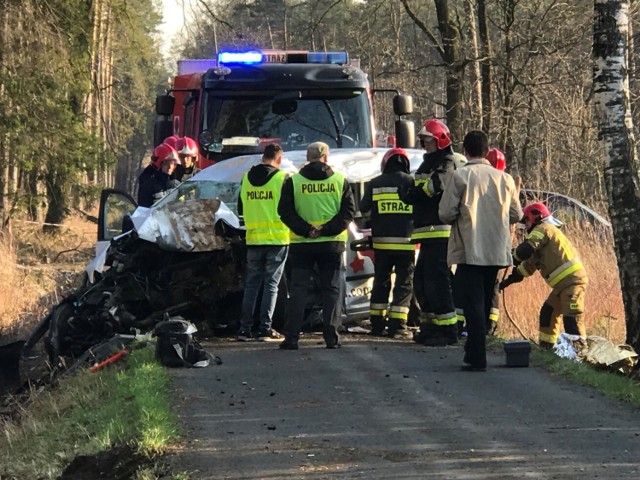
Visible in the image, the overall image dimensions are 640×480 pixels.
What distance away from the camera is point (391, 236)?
10430 millimetres

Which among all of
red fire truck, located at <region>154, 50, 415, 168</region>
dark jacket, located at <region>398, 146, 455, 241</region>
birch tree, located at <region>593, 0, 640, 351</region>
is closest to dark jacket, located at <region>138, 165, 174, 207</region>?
red fire truck, located at <region>154, 50, 415, 168</region>

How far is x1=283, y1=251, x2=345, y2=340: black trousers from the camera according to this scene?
9.71m

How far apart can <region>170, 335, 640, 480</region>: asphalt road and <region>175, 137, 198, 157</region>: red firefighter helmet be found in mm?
3889

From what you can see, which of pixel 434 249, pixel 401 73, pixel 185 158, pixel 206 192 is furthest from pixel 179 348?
pixel 401 73

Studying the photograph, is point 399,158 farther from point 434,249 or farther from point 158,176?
point 158,176

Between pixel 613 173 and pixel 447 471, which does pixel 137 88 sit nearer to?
pixel 613 173

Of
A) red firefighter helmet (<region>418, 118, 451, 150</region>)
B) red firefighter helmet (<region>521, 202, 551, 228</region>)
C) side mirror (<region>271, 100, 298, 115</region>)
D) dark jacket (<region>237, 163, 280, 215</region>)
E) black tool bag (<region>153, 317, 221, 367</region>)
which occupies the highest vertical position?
side mirror (<region>271, 100, 298, 115</region>)

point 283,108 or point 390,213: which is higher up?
point 283,108

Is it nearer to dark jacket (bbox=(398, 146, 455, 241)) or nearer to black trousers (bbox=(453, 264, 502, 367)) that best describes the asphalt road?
black trousers (bbox=(453, 264, 502, 367))

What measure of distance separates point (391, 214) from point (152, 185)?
335 cm

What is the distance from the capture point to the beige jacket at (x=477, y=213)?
8.53 metres

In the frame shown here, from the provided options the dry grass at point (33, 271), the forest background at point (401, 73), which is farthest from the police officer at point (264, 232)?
the dry grass at point (33, 271)

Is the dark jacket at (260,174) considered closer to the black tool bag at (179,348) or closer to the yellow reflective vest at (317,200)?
the yellow reflective vest at (317,200)

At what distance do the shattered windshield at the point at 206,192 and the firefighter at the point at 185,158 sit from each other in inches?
42.1
